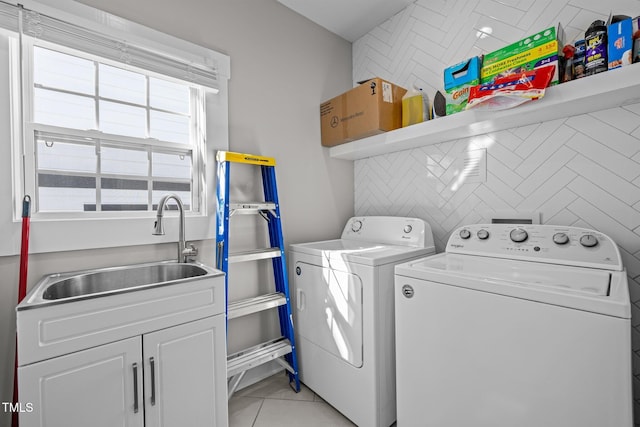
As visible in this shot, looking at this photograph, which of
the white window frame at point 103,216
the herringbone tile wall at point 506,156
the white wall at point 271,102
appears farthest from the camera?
the white wall at point 271,102

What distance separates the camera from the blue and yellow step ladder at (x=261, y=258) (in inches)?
69.8

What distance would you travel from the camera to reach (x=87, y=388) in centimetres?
108

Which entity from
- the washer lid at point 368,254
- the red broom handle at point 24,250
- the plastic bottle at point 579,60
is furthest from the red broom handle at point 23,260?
the plastic bottle at point 579,60

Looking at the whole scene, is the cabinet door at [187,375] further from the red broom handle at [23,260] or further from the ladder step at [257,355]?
the red broom handle at [23,260]

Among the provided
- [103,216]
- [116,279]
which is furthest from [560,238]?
[103,216]

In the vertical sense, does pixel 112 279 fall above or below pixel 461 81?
below

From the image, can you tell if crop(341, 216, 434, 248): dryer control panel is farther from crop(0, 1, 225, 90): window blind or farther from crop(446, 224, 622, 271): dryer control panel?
crop(0, 1, 225, 90): window blind

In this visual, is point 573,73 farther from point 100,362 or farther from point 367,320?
point 100,362

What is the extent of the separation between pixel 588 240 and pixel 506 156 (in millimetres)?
677

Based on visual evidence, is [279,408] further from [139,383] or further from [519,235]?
[519,235]

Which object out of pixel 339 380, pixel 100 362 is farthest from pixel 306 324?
pixel 100 362

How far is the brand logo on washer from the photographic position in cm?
134

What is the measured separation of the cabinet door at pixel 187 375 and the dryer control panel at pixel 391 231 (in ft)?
4.12

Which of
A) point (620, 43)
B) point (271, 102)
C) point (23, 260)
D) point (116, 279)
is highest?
point (271, 102)
